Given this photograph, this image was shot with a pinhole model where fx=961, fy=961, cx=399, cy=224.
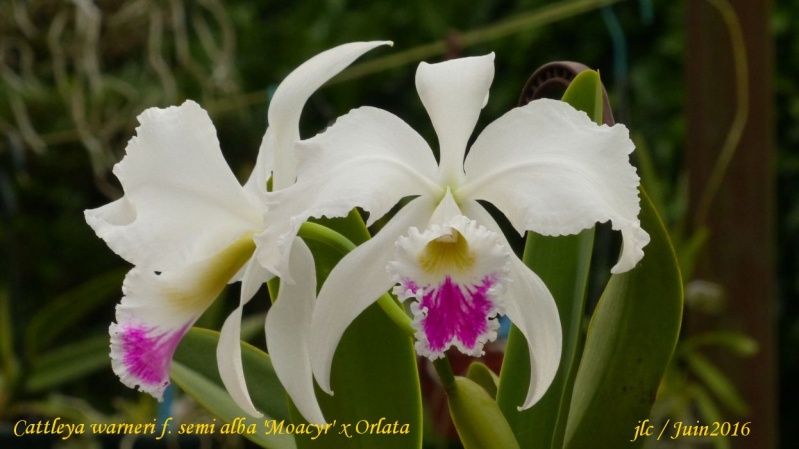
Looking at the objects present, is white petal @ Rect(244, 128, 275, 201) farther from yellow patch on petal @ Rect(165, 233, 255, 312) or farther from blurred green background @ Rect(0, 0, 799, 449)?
blurred green background @ Rect(0, 0, 799, 449)

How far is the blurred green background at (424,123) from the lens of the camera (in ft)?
4.33

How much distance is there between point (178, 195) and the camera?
0.49 meters

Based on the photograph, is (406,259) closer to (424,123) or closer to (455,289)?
(455,289)

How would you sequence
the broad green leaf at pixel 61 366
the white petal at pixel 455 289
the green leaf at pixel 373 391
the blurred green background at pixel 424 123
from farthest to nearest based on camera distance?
the broad green leaf at pixel 61 366 → the blurred green background at pixel 424 123 → the green leaf at pixel 373 391 → the white petal at pixel 455 289

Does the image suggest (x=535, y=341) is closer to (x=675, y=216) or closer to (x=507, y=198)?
(x=507, y=198)

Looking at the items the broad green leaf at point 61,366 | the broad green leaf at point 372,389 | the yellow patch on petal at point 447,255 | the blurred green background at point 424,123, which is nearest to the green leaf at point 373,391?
the broad green leaf at point 372,389

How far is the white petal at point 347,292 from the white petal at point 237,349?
0.16 feet

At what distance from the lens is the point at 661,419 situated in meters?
1.42

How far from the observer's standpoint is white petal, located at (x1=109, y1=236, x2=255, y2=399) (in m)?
0.48

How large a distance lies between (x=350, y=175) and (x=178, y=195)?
0.10 metres

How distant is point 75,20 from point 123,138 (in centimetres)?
34

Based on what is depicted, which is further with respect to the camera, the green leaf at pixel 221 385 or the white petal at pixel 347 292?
the green leaf at pixel 221 385

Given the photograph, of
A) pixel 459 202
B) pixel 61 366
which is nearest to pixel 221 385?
pixel 459 202

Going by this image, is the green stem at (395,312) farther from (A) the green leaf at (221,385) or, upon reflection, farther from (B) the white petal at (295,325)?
(A) the green leaf at (221,385)
